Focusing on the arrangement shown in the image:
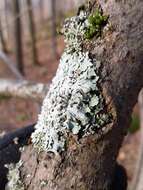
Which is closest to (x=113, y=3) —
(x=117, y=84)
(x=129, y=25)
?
(x=129, y=25)

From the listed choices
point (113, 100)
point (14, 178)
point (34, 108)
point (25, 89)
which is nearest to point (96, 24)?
point (113, 100)

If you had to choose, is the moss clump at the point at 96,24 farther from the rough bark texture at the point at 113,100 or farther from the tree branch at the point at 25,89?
the tree branch at the point at 25,89

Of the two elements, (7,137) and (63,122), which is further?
(7,137)

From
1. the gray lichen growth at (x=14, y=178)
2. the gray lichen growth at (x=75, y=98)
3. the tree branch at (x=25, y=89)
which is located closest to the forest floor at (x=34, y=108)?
the tree branch at (x=25, y=89)

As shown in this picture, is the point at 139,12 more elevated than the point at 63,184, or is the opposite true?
the point at 139,12

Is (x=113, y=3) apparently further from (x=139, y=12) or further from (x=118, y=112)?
(x=118, y=112)

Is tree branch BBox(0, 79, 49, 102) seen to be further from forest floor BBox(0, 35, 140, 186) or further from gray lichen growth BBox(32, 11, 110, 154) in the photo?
forest floor BBox(0, 35, 140, 186)
